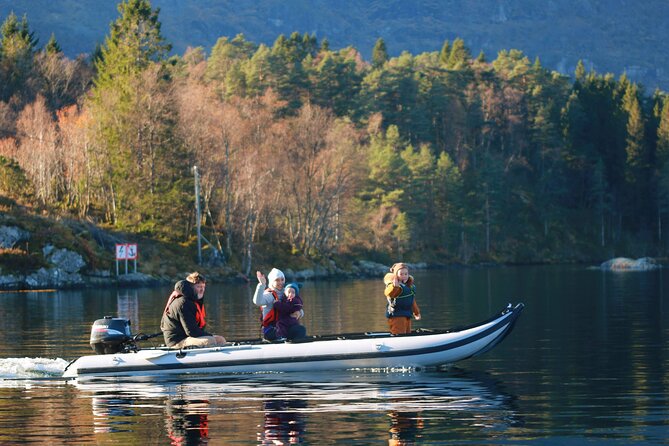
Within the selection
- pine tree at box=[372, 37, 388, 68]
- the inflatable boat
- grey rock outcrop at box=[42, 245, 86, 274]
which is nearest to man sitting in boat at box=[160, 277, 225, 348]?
the inflatable boat

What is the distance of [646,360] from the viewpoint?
2470cm

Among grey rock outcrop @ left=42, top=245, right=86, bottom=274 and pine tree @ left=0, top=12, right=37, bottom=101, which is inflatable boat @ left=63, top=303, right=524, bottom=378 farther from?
pine tree @ left=0, top=12, right=37, bottom=101

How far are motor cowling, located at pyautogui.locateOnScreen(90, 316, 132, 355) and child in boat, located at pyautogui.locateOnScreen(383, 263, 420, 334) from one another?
5543 millimetres

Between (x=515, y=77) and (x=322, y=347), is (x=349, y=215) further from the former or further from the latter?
(x=322, y=347)

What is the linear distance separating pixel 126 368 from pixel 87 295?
32957 millimetres

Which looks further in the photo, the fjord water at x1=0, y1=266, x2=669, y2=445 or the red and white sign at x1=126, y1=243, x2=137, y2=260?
the red and white sign at x1=126, y1=243, x2=137, y2=260

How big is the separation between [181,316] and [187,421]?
5.44 metres

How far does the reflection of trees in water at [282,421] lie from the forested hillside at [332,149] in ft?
175

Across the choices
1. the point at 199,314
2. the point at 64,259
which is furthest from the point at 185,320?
the point at 64,259

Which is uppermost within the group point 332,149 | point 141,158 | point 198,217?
point 332,149

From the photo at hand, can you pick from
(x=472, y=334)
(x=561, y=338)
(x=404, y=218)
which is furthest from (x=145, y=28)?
(x=472, y=334)

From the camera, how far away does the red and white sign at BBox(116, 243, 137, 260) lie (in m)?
66.1

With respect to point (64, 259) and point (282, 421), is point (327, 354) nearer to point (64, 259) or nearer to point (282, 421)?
point (282, 421)

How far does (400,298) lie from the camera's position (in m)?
24.0
